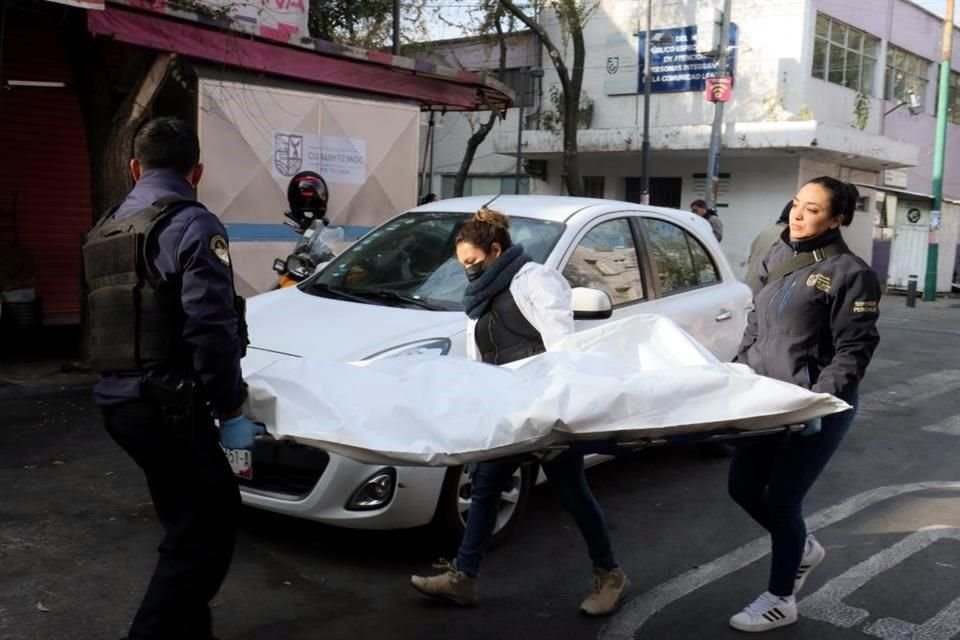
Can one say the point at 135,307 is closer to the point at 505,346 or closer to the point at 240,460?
the point at 240,460

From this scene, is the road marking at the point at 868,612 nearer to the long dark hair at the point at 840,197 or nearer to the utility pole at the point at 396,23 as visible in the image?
the long dark hair at the point at 840,197

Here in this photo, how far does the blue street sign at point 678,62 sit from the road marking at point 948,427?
16968 millimetres

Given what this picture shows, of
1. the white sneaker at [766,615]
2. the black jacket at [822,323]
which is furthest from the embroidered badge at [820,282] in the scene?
the white sneaker at [766,615]

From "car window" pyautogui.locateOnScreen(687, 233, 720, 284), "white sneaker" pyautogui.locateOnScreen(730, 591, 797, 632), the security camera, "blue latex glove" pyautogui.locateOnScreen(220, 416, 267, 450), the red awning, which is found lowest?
"white sneaker" pyautogui.locateOnScreen(730, 591, 797, 632)

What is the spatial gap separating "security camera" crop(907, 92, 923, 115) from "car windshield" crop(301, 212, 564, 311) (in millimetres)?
24770

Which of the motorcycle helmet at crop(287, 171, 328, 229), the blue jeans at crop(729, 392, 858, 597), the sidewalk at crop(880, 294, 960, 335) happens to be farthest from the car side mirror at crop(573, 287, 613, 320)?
the sidewalk at crop(880, 294, 960, 335)

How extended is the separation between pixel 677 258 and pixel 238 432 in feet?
13.1

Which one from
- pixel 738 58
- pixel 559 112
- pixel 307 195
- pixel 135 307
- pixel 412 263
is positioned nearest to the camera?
pixel 135 307

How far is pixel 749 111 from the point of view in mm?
23609

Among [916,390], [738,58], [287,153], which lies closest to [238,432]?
[287,153]

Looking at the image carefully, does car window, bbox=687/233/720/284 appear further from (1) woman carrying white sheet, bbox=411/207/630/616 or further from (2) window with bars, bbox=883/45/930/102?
(2) window with bars, bbox=883/45/930/102

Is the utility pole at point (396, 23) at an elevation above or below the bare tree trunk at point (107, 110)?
above

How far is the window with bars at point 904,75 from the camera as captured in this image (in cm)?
2688

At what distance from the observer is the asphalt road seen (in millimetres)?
3963
